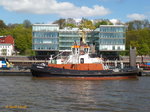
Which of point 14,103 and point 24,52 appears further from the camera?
point 24,52

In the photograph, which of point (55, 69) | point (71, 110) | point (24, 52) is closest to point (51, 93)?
point (71, 110)

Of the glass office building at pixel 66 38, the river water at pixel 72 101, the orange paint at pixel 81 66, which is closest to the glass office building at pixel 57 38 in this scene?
the glass office building at pixel 66 38

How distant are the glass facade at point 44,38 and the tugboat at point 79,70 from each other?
141ft

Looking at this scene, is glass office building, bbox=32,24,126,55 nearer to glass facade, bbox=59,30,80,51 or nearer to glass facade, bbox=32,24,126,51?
glass facade, bbox=32,24,126,51

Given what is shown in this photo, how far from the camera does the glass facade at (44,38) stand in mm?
98188

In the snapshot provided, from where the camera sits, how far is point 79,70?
52.2 m

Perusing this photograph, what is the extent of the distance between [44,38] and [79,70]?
4768 cm

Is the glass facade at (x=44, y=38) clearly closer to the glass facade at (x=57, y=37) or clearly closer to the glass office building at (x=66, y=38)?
the glass facade at (x=57, y=37)

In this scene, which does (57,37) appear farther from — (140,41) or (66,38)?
(140,41)

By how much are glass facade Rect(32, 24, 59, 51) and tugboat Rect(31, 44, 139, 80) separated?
42991 millimetres

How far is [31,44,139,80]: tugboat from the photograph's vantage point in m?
52.1

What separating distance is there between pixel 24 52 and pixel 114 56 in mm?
38241

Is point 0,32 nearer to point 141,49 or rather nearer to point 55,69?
point 141,49

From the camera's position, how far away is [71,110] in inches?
977
